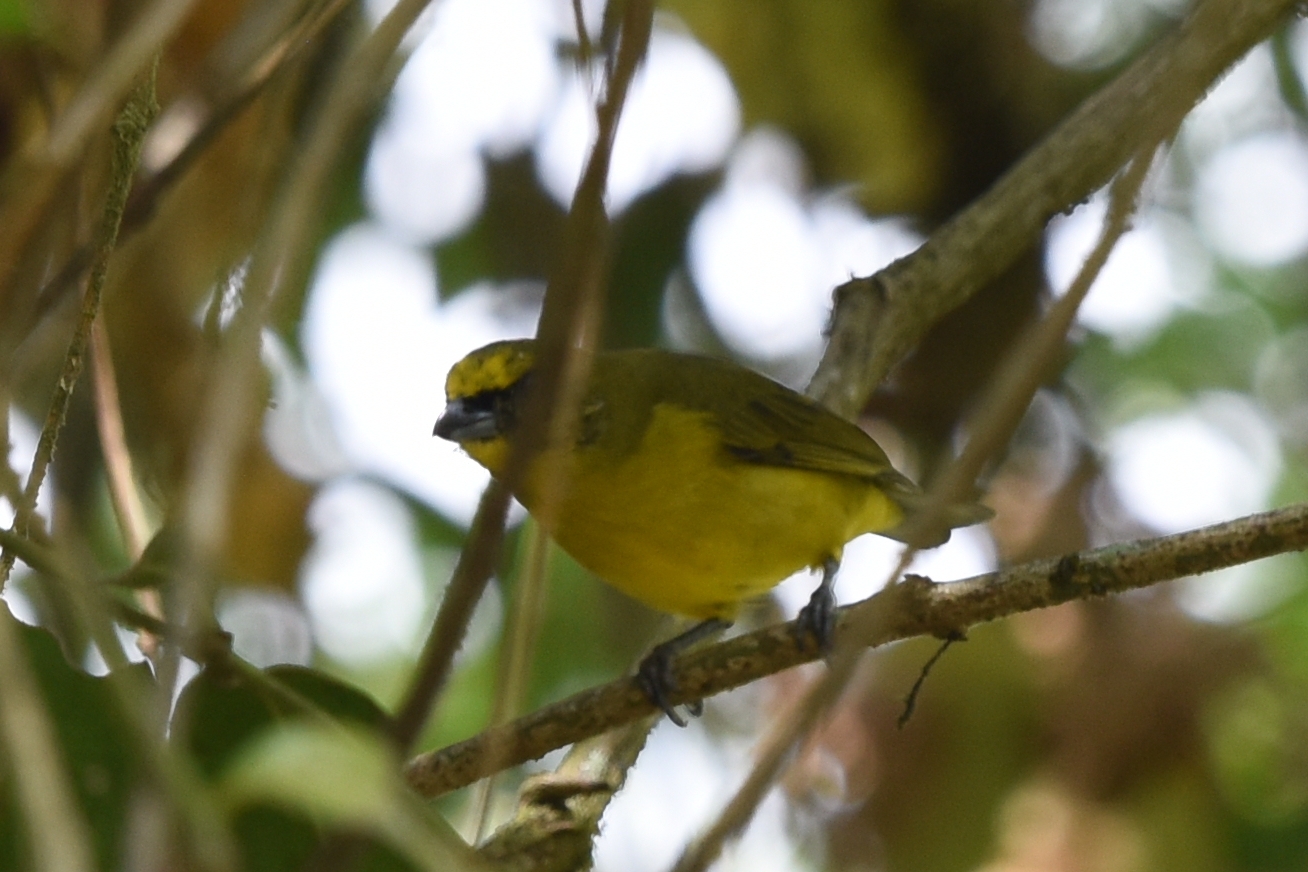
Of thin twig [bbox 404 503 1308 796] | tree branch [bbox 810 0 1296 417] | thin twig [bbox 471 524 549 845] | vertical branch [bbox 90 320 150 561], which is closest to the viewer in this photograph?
thin twig [bbox 471 524 549 845]

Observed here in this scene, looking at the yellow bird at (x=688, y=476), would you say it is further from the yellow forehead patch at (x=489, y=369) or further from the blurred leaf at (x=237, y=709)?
the blurred leaf at (x=237, y=709)

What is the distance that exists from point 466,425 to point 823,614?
1.10 metres

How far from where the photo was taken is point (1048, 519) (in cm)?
464

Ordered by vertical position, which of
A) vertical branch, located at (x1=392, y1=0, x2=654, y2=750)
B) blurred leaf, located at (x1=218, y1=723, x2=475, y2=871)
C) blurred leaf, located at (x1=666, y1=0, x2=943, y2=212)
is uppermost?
blurred leaf, located at (x1=666, y1=0, x2=943, y2=212)

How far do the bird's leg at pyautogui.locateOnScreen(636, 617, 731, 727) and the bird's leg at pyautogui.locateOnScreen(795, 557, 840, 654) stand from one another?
11.1 inches

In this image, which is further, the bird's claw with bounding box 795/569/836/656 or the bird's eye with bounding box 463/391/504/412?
the bird's eye with bounding box 463/391/504/412

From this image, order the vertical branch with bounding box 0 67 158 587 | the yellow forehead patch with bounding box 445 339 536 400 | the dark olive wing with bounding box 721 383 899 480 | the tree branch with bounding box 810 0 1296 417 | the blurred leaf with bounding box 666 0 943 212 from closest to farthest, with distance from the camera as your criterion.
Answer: the vertical branch with bounding box 0 67 158 587 < the tree branch with bounding box 810 0 1296 417 < the yellow forehead patch with bounding box 445 339 536 400 < the dark olive wing with bounding box 721 383 899 480 < the blurred leaf with bounding box 666 0 943 212

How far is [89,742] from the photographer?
157 cm

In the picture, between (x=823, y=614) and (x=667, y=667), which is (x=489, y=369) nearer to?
(x=667, y=667)

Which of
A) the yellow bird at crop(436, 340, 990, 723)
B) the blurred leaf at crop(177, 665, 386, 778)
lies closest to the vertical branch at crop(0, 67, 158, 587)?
the blurred leaf at crop(177, 665, 386, 778)

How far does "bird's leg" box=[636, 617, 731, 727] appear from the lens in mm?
2855

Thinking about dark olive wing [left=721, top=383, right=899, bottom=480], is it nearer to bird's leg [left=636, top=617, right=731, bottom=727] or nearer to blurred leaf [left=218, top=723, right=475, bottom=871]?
bird's leg [left=636, top=617, right=731, bottom=727]

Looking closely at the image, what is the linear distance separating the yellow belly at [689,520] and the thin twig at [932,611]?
3.31 feet

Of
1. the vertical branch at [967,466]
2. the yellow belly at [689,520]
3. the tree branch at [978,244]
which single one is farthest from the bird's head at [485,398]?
the vertical branch at [967,466]
